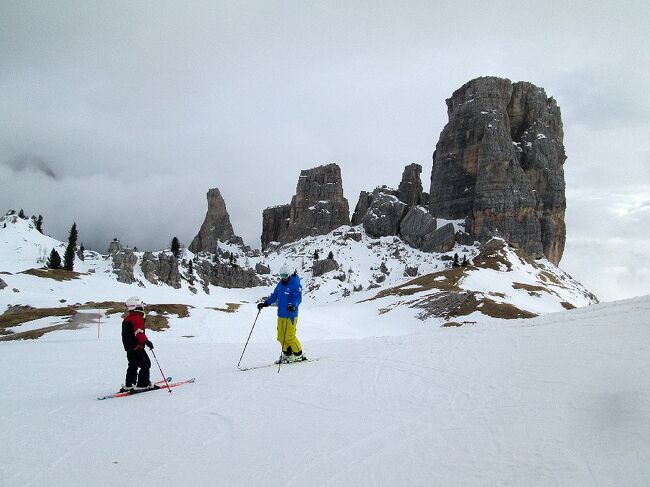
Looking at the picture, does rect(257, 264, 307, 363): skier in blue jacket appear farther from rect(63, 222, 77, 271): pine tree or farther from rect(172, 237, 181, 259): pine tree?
rect(172, 237, 181, 259): pine tree

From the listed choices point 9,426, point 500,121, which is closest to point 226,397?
point 9,426

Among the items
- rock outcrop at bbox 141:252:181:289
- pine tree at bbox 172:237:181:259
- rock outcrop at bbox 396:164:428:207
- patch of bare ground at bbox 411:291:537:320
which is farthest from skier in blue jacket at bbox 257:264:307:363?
rock outcrop at bbox 396:164:428:207

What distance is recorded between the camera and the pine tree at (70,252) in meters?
91.6

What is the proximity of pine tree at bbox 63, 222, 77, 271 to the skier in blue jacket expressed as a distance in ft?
312

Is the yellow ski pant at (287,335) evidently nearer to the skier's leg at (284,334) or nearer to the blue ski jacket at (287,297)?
the skier's leg at (284,334)

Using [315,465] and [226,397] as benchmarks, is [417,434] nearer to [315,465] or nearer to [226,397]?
[315,465]

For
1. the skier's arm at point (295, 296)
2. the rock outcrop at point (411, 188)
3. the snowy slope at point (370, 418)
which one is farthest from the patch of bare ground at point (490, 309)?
the rock outcrop at point (411, 188)

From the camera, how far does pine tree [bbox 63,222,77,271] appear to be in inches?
3607

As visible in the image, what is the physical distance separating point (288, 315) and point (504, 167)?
15655 cm

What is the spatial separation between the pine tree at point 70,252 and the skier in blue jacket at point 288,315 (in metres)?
95.1

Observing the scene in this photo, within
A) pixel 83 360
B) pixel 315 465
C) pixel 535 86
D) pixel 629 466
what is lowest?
pixel 83 360

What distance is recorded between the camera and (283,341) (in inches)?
482

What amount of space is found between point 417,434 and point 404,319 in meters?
48.7

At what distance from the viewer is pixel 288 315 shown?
12.3m
